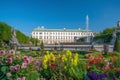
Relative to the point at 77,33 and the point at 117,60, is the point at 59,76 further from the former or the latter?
the point at 77,33

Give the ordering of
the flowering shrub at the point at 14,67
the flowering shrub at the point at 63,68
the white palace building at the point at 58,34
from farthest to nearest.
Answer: the white palace building at the point at 58,34, the flowering shrub at the point at 63,68, the flowering shrub at the point at 14,67

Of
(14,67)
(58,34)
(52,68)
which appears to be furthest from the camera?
(58,34)

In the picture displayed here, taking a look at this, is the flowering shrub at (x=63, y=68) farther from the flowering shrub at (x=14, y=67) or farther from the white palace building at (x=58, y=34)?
the white palace building at (x=58, y=34)

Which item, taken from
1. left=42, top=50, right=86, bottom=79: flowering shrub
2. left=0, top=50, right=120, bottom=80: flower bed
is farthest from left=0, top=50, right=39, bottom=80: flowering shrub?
left=42, top=50, right=86, bottom=79: flowering shrub

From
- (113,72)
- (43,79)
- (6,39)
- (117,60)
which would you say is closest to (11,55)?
(43,79)

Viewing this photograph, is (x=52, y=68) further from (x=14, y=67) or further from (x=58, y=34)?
(x=58, y=34)

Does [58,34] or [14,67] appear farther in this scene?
[58,34]

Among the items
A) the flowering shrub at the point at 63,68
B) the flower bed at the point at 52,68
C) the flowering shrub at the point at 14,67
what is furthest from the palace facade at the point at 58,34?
the flowering shrub at the point at 14,67

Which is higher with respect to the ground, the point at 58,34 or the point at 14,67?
the point at 58,34

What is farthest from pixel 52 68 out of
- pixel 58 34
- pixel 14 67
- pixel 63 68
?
pixel 58 34

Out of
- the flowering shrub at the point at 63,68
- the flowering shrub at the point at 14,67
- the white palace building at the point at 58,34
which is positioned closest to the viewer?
the flowering shrub at the point at 14,67

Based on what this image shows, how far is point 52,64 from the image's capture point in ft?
23.6

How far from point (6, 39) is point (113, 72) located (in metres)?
48.1

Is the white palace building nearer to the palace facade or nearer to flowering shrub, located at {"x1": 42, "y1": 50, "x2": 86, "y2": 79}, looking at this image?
the palace facade
